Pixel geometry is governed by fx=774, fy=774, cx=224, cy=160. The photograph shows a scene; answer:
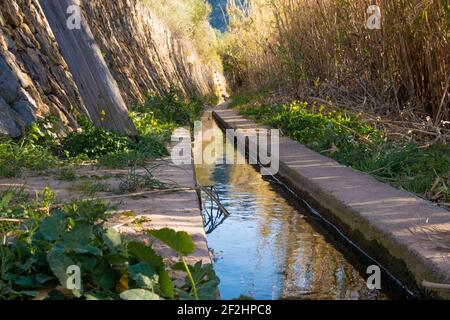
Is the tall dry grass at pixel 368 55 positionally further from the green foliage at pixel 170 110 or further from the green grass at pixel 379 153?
the green foliage at pixel 170 110

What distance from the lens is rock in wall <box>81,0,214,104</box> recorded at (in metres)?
14.8

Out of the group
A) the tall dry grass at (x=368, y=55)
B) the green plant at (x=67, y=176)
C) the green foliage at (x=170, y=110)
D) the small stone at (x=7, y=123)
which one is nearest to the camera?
the green plant at (x=67, y=176)

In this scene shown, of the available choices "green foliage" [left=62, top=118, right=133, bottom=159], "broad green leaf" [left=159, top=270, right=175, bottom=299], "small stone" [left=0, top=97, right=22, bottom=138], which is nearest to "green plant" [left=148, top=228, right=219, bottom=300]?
"broad green leaf" [left=159, top=270, right=175, bottom=299]

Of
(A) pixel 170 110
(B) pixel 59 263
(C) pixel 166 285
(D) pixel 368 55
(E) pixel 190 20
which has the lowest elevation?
(A) pixel 170 110

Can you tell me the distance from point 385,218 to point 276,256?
0.82 metres

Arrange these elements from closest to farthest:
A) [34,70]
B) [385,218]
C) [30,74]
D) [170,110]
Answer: [385,218]
[30,74]
[34,70]
[170,110]

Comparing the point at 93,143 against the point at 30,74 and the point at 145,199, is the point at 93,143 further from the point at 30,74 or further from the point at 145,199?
the point at 145,199

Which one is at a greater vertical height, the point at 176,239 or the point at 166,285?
the point at 176,239

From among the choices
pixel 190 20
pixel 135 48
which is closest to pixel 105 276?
pixel 135 48

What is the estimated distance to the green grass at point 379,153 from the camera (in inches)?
259

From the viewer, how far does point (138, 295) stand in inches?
114

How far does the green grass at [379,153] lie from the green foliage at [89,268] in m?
3.38

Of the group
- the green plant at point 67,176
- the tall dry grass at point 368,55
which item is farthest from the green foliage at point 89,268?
the tall dry grass at point 368,55
